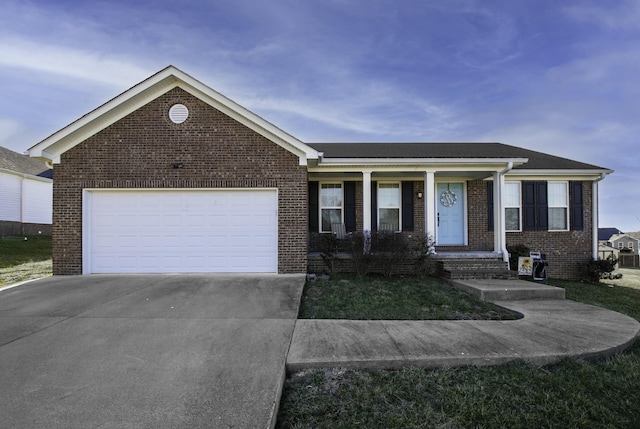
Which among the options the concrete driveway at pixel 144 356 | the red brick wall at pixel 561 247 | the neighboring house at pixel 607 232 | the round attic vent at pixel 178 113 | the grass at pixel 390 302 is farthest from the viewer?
the neighboring house at pixel 607 232

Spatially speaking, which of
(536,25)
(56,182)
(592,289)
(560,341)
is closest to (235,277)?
(56,182)

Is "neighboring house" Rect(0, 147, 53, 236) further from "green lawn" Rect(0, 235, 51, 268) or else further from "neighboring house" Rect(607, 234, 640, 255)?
"neighboring house" Rect(607, 234, 640, 255)

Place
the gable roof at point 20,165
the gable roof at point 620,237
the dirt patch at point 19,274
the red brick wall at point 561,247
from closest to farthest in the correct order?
the dirt patch at point 19,274, the red brick wall at point 561,247, the gable roof at point 20,165, the gable roof at point 620,237

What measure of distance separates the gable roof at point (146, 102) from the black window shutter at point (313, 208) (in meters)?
2.69

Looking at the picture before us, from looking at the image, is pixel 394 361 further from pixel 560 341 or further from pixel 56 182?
pixel 56 182

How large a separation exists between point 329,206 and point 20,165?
78.0ft

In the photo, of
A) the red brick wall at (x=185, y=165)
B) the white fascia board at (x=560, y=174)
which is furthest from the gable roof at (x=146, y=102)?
the white fascia board at (x=560, y=174)

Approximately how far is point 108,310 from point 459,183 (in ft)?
34.5

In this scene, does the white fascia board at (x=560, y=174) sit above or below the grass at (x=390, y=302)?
above

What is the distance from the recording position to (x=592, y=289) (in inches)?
380

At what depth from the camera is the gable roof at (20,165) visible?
71.4 ft

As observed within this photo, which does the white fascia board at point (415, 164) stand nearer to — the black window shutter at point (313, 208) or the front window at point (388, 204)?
the black window shutter at point (313, 208)

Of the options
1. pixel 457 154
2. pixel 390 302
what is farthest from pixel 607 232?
pixel 390 302

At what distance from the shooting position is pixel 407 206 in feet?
37.3
